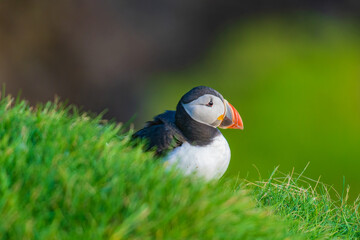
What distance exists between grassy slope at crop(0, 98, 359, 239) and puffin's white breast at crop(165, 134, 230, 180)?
1.09ft

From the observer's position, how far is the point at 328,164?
4.80 metres

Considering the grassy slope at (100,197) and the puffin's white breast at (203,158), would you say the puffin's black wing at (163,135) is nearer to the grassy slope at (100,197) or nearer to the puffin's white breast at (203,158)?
the puffin's white breast at (203,158)

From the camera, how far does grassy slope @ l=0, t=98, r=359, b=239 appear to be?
1.56 metres

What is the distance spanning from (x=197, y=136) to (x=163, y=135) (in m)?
0.15

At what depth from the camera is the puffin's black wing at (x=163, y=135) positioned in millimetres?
2408

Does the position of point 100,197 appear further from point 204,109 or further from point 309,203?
point 309,203

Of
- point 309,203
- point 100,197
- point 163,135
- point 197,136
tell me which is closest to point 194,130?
point 197,136

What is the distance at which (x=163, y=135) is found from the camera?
2.45 meters

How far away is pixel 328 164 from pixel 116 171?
340cm

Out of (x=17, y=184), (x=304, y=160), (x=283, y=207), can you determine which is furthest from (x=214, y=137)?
(x=304, y=160)

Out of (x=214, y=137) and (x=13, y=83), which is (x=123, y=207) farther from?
(x=13, y=83)

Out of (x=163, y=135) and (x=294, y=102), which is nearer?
(x=163, y=135)

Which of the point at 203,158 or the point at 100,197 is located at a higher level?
the point at 100,197

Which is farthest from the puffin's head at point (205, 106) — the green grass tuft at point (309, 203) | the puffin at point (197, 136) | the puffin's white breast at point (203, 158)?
the green grass tuft at point (309, 203)
